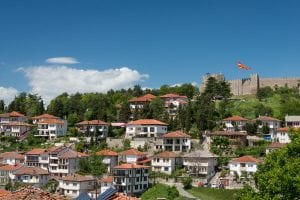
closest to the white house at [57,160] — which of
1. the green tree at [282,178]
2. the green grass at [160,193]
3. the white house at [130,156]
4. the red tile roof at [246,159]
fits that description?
the white house at [130,156]

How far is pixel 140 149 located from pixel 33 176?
1382 centimetres

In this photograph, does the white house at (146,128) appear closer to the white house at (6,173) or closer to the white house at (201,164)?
the white house at (201,164)

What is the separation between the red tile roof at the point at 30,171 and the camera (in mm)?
54156

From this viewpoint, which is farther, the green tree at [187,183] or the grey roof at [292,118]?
the grey roof at [292,118]

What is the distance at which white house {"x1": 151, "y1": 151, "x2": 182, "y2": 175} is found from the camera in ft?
178

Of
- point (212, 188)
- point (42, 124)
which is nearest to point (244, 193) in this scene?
point (212, 188)

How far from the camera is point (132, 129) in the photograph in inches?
2591

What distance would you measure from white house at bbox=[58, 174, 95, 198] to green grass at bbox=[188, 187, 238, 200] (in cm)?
1070

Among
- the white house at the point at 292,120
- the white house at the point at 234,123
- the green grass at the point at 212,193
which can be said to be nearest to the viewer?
the green grass at the point at 212,193

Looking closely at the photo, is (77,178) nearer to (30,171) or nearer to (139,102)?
(30,171)

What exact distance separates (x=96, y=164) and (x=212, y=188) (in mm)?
12918

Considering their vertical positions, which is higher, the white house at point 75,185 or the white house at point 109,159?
the white house at point 109,159

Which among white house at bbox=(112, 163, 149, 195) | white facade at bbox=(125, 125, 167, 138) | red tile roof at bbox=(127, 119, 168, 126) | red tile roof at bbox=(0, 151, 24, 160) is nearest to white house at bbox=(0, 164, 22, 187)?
red tile roof at bbox=(0, 151, 24, 160)

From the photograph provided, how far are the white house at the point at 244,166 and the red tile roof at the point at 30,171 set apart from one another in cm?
2050
